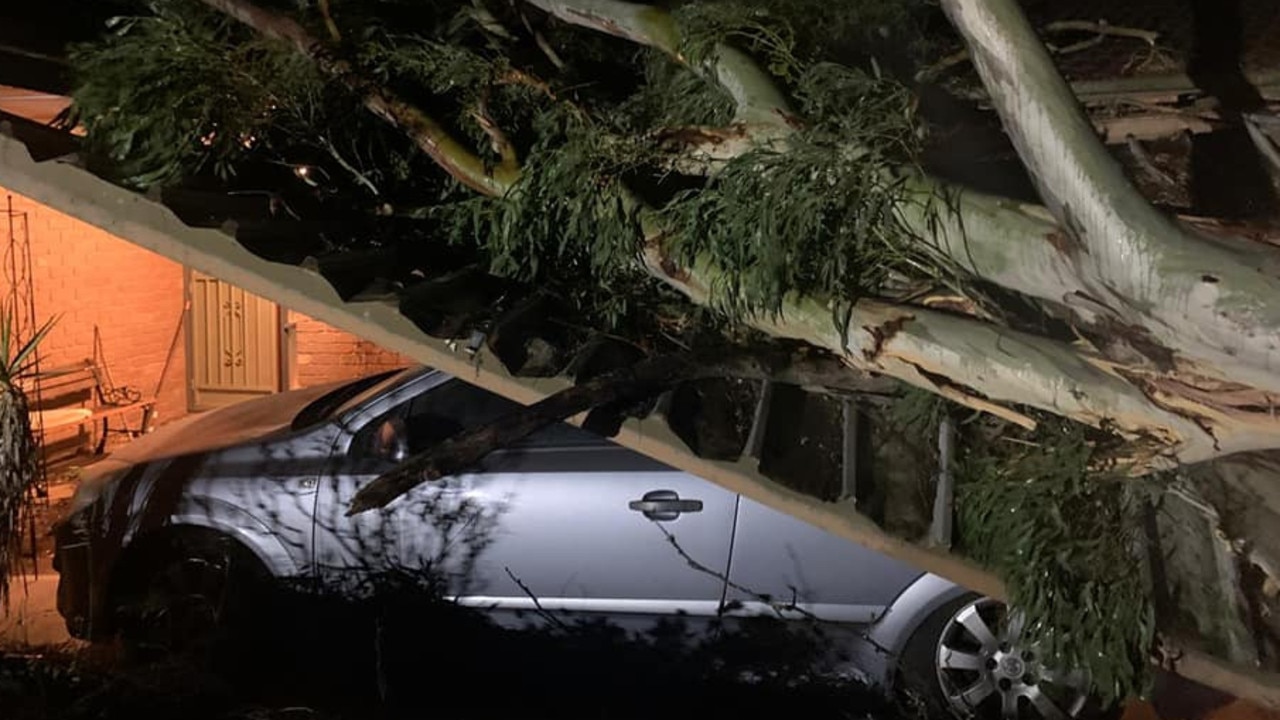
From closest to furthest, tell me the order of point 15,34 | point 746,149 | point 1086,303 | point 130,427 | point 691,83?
point 1086,303, point 746,149, point 691,83, point 15,34, point 130,427

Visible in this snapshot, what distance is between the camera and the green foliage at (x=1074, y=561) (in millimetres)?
3900

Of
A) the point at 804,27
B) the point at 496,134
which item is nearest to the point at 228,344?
the point at 496,134

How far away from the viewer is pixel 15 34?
198 inches

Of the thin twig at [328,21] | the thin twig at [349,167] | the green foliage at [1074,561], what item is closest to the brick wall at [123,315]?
the thin twig at [349,167]

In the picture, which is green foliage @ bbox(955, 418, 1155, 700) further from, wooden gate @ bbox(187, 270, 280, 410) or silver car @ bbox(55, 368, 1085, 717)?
wooden gate @ bbox(187, 270, 280, 410)

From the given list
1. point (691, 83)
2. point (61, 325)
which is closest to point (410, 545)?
point (691, 83)

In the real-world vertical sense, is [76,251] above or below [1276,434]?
above

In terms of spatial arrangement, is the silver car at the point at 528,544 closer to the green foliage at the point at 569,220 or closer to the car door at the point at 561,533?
the car door at the point at 561,533

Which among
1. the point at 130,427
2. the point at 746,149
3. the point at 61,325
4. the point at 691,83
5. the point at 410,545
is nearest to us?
the point at 746,149

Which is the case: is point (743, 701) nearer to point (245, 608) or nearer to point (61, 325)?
point (245, 608)

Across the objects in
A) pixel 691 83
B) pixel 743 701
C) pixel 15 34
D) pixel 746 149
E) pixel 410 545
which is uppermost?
pixel 15 34

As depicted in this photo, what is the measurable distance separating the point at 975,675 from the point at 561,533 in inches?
73.0

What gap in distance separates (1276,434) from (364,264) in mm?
2960

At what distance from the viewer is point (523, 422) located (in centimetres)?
387
